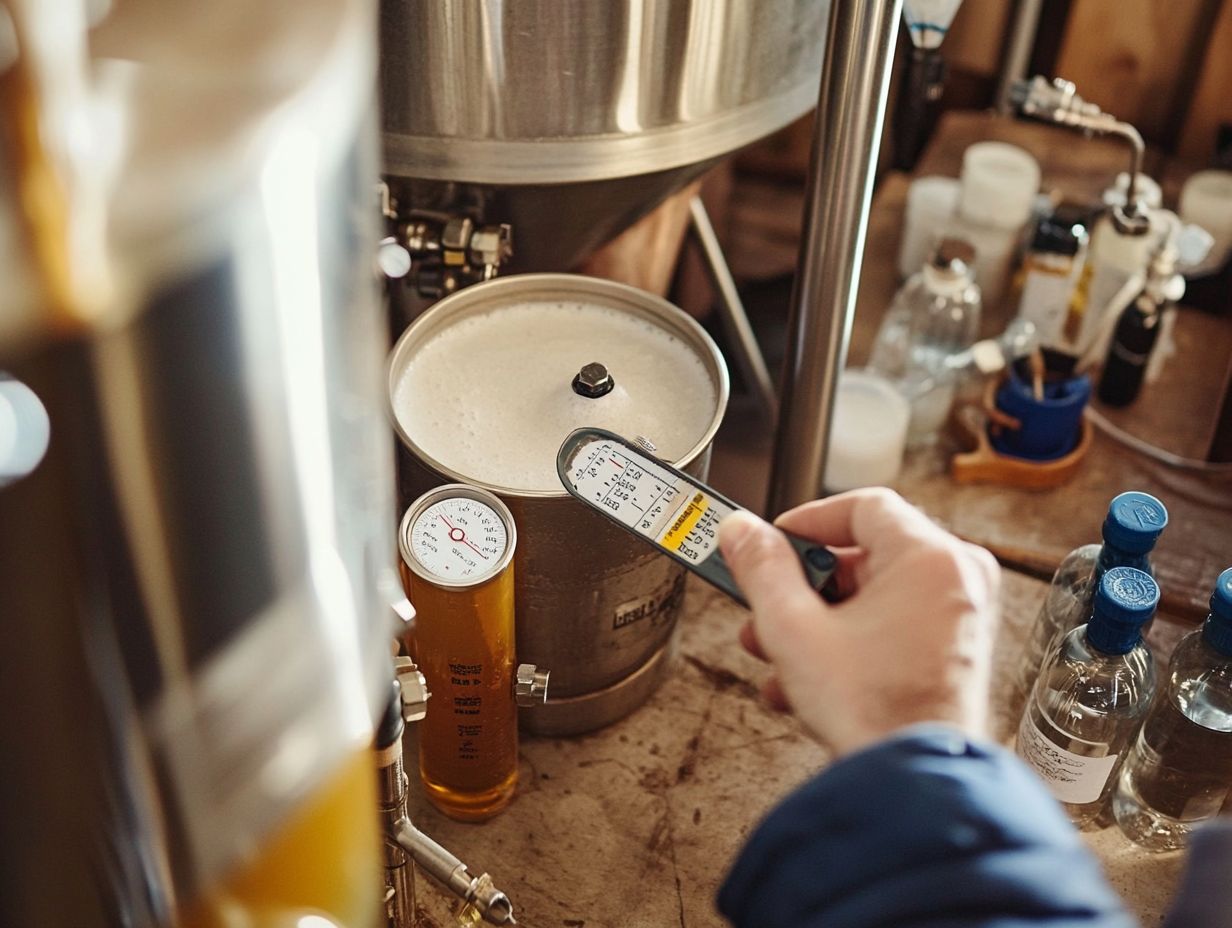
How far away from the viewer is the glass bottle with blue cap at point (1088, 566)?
0.82 m

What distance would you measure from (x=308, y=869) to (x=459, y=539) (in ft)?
1.02

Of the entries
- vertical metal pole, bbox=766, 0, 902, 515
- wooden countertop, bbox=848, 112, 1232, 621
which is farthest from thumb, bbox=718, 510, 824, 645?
wooden countertop, bbox=848, 112, 1232, 621

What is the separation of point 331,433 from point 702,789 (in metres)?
0.61

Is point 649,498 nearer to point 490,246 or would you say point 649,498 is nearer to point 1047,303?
point 490,246

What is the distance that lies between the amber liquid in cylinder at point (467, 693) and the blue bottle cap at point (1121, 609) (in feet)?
1.23

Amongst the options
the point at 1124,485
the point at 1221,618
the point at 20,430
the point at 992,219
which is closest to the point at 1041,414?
the point at 1124,485

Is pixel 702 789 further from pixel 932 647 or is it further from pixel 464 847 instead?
pixel 932 647

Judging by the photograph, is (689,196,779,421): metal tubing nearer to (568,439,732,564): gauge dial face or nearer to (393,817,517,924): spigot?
(568,439,732,564): gauge dial face

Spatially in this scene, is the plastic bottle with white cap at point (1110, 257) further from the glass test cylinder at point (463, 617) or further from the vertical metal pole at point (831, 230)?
the glass test cylinder at point (463, 617)

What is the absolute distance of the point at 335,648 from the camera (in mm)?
436

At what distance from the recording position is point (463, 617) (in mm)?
768

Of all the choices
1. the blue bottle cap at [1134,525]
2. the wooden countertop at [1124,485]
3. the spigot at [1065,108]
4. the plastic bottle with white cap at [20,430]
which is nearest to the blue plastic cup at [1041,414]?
the wooden countertop at [1124,485]

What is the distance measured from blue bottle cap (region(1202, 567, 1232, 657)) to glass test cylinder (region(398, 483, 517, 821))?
1.48 ft

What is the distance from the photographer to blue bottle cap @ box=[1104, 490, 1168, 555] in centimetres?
81
